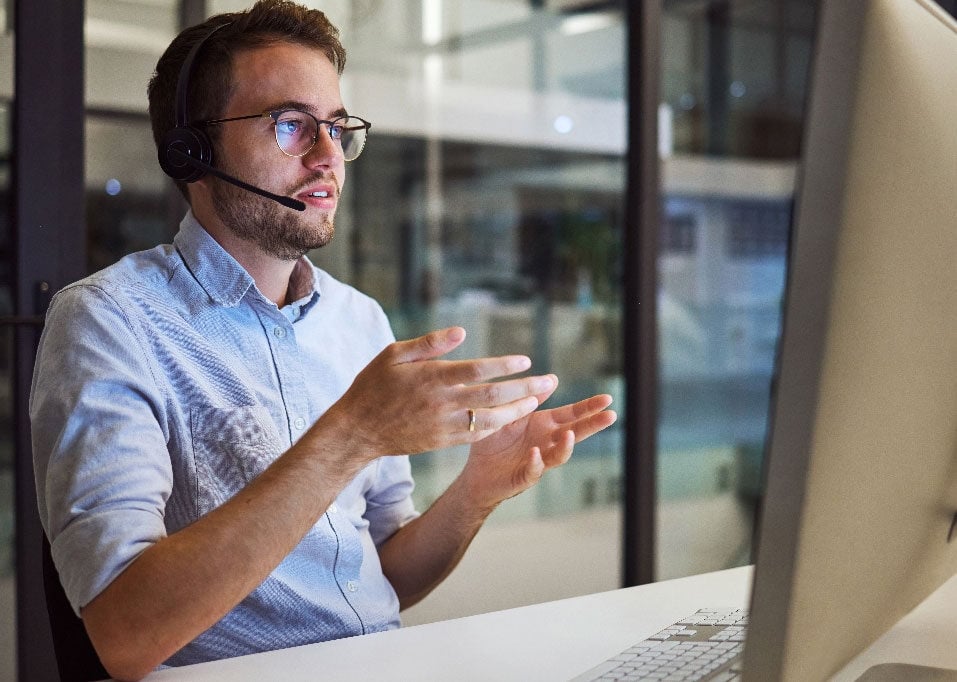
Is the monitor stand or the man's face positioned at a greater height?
the man's face

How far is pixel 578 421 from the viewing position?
48.8 inches

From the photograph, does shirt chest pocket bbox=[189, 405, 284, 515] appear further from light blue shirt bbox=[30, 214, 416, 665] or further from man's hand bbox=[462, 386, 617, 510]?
man's hand bbox=[462, 386, 617, 510]

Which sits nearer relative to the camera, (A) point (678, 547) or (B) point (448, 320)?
(B) point (448, 320)

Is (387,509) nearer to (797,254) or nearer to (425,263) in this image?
(797,254)

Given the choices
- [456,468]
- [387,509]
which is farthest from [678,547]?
[387,509]

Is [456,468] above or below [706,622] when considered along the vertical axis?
below

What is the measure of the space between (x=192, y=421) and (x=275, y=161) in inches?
16.3

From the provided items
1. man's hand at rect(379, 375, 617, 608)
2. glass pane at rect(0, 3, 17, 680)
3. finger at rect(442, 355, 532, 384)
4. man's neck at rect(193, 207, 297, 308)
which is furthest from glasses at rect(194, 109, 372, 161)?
glass pane at rect(0, 3, 17, 680)

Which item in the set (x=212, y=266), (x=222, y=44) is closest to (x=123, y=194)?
(x=222, y=44)

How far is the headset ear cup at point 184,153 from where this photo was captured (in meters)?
1.44

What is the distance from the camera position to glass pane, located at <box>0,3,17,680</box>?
6.43 feet

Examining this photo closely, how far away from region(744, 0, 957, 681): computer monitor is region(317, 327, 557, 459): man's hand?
1.25 ft

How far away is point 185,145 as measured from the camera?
1.45 metres

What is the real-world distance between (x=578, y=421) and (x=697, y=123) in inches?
111
